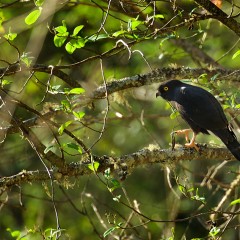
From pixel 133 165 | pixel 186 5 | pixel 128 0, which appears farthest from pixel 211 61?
pixel 133 165

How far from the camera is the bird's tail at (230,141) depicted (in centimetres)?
559

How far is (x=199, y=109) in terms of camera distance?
608 cm

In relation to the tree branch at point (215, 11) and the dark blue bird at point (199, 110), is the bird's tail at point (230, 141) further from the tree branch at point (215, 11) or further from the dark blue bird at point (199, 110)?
the tree branch at point (215, 11)

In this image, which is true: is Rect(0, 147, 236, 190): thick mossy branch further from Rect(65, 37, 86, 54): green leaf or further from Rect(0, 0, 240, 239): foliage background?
Rect(0, 0, 240, 239): foliage background

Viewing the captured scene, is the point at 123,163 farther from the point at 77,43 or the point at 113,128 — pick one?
the point at 113,128

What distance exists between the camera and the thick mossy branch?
4.73m

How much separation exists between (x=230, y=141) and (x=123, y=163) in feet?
3.87

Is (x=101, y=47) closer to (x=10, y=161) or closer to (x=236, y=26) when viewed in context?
(x=10, y=161)

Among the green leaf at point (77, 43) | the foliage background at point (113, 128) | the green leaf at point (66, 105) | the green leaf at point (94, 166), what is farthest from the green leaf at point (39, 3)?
the foliage background at point (113, 128)

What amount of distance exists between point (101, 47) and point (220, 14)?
2841 millimetres

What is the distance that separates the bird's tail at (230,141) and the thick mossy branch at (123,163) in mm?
61

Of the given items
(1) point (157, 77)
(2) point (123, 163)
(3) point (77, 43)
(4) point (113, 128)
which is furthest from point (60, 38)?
(4) point (113, 128)

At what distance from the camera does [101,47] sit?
7668 mm

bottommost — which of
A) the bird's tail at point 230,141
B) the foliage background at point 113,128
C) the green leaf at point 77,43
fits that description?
the foliage background at point 113,128
